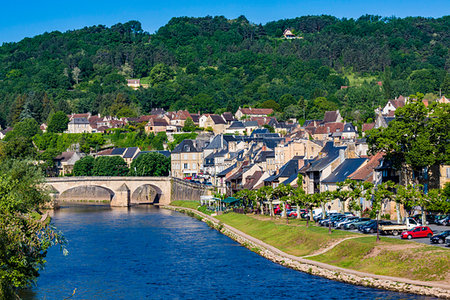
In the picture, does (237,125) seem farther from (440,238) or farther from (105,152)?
(440,238)

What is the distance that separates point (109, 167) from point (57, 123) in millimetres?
52122

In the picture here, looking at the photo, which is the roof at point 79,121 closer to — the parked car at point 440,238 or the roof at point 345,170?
the roof at point 345,170

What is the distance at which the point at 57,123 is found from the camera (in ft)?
588

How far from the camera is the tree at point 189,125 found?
164 meters

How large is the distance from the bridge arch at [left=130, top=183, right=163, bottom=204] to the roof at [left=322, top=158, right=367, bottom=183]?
5266cm

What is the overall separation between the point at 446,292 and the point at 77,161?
11017 centimetres

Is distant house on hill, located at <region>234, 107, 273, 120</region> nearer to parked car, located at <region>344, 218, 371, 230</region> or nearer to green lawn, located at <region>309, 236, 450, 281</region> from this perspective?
parked car, located at <region>344, 218, 371, 230</region>

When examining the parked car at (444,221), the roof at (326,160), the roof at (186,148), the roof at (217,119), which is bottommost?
the parked car at (444,221)

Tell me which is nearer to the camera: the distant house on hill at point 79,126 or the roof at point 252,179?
the roof at point 252,179

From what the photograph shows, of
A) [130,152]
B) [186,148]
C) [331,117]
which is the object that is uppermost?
[331,117]

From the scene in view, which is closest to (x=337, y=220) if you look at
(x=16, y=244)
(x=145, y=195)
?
(x=16, y=244)

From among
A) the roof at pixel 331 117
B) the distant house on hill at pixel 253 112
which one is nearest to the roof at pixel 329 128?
the roof at pixel 331 117

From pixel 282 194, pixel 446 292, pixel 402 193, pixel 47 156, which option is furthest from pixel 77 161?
pixel 446 292

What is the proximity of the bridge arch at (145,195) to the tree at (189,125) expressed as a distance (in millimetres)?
42505
